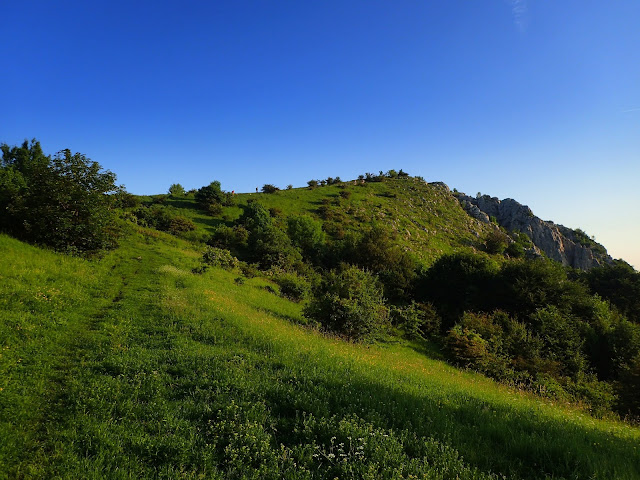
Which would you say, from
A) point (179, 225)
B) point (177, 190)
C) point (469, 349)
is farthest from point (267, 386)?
point (177, 190)

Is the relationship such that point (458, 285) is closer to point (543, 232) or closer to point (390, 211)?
point (390, 211)

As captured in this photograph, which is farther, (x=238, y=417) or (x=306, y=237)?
(x=306, y=237)

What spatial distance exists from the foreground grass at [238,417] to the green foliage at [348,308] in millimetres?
8263

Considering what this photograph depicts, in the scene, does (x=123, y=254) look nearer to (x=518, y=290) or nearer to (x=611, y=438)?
(x=611, y=438)

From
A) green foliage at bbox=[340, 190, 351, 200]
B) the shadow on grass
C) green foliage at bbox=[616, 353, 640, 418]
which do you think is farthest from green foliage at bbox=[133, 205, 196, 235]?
green foliage at bbox=[616, 353, 640, 418]

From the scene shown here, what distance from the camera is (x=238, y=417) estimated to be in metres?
6.06

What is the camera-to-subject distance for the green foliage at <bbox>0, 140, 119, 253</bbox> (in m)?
20.7

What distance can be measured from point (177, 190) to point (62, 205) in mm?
54624

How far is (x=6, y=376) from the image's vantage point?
6.89 meters

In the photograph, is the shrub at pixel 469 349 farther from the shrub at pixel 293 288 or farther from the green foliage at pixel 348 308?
the shrub at pixel 293 288

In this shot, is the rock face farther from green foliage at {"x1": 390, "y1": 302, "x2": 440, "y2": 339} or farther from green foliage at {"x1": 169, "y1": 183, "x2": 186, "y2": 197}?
green foliage at {"x1": 169, "y1": 183, "x2": 186, "y2": 197}

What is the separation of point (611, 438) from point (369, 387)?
5.61 m

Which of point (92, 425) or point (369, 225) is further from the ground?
point (369, 225)

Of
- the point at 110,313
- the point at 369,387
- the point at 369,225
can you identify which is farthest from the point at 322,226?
the point at 369,387
